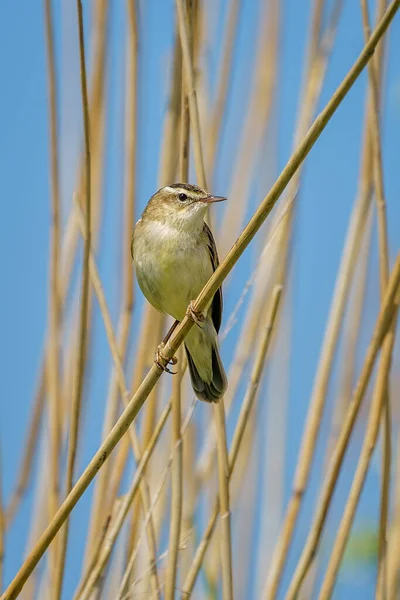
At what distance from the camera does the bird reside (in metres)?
2.70

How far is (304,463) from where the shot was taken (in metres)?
2.30

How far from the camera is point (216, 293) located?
2.87 metres

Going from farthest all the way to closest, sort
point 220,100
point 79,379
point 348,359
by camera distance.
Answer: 1. point 348,359
2. point 220,100
3. point 79,379

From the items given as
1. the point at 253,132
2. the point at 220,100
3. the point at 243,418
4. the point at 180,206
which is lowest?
the point at 243,418

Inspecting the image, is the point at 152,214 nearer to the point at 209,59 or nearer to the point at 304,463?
the point at 209,59

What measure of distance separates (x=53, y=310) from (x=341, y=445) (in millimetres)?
1058

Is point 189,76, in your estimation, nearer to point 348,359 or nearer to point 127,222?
point 127,222

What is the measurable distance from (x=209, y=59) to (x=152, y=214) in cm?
91

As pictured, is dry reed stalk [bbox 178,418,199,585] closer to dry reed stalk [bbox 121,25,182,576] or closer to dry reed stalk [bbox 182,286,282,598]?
dry reed stalk [bbox 121,25,182,576]

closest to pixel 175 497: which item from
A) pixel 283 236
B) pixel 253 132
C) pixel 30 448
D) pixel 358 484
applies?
pixel 358 484

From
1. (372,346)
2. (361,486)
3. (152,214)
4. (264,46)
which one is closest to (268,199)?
(372,346)

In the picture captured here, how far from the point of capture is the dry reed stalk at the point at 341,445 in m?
2.05

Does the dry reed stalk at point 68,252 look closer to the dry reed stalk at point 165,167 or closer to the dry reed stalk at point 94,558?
the dry reed stalk at point 165,167

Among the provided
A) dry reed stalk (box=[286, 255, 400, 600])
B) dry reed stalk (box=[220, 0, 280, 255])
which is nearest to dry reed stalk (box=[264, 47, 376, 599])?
dry reed stalk (box=[286, 255, 400, 600])
